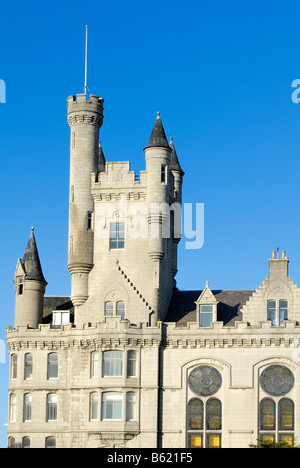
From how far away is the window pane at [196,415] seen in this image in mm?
81375

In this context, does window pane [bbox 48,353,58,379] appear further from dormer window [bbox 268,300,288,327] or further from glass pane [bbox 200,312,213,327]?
dormer window [bbox 268,300,288,327]

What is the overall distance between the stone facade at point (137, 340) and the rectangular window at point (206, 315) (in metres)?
0.10

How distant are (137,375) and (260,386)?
901cm

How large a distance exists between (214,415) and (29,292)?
57.5ft

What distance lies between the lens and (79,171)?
88.1 meters

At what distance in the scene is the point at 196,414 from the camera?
8144 centimetres

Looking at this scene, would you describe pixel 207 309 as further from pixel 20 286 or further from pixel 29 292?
pixel 20 286

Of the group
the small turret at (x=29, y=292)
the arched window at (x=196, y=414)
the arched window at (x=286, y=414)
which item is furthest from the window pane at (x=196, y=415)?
the small turret at (x=29, y=292)

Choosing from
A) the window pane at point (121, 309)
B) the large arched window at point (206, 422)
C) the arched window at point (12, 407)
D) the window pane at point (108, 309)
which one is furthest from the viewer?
the arched window at point (12, 407)

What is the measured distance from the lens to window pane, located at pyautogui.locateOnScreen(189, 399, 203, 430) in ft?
267

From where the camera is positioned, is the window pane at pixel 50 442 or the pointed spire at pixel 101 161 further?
the pointed spire at pixel 101 161

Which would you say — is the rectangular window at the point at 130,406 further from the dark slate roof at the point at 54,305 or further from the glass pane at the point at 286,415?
the glass pane at the point at 286,415

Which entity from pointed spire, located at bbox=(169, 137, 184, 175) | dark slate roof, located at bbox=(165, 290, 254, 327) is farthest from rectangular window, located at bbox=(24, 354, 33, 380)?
pointed spire, located at bbox=(169, 137, 184, 175)

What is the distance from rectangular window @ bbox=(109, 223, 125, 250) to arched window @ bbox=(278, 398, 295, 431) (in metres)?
17.4
